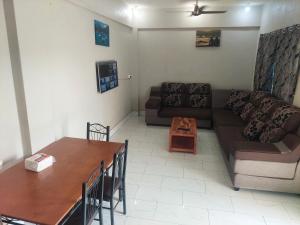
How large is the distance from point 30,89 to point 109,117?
222 centimetres

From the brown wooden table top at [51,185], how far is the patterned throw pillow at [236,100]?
329 cm

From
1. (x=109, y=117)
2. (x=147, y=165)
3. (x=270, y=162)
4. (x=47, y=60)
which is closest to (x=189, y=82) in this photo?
(x=109, y=117)

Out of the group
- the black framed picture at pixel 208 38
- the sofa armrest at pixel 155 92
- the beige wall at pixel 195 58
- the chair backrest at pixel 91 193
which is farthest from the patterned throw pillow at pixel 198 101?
the chair backrest at pixel 91 193

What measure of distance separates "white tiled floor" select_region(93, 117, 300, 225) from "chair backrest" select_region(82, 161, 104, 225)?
1.93 ft

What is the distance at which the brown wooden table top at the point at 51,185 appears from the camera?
4.45 ft

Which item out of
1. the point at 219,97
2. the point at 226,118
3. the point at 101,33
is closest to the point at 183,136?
the point at 226,118

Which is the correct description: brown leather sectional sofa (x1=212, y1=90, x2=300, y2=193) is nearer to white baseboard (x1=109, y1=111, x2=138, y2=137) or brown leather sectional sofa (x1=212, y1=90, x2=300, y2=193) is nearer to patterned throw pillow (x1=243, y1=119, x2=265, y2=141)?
patterned throw pillow (x1=243, y1=119, x2=265, y2=141)

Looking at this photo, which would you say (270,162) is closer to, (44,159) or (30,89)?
(44,159)

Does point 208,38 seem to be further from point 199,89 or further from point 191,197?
point 191,197

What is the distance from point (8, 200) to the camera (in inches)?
57.3

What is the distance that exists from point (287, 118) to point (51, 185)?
2.70 m

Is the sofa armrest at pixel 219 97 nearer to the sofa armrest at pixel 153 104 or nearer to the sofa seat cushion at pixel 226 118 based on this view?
the sofa seat cushion at pixel 226 118

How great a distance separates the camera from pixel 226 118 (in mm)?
4312

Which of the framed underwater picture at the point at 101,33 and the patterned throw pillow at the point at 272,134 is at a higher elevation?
the framed underwater picture at the point at 101,33
